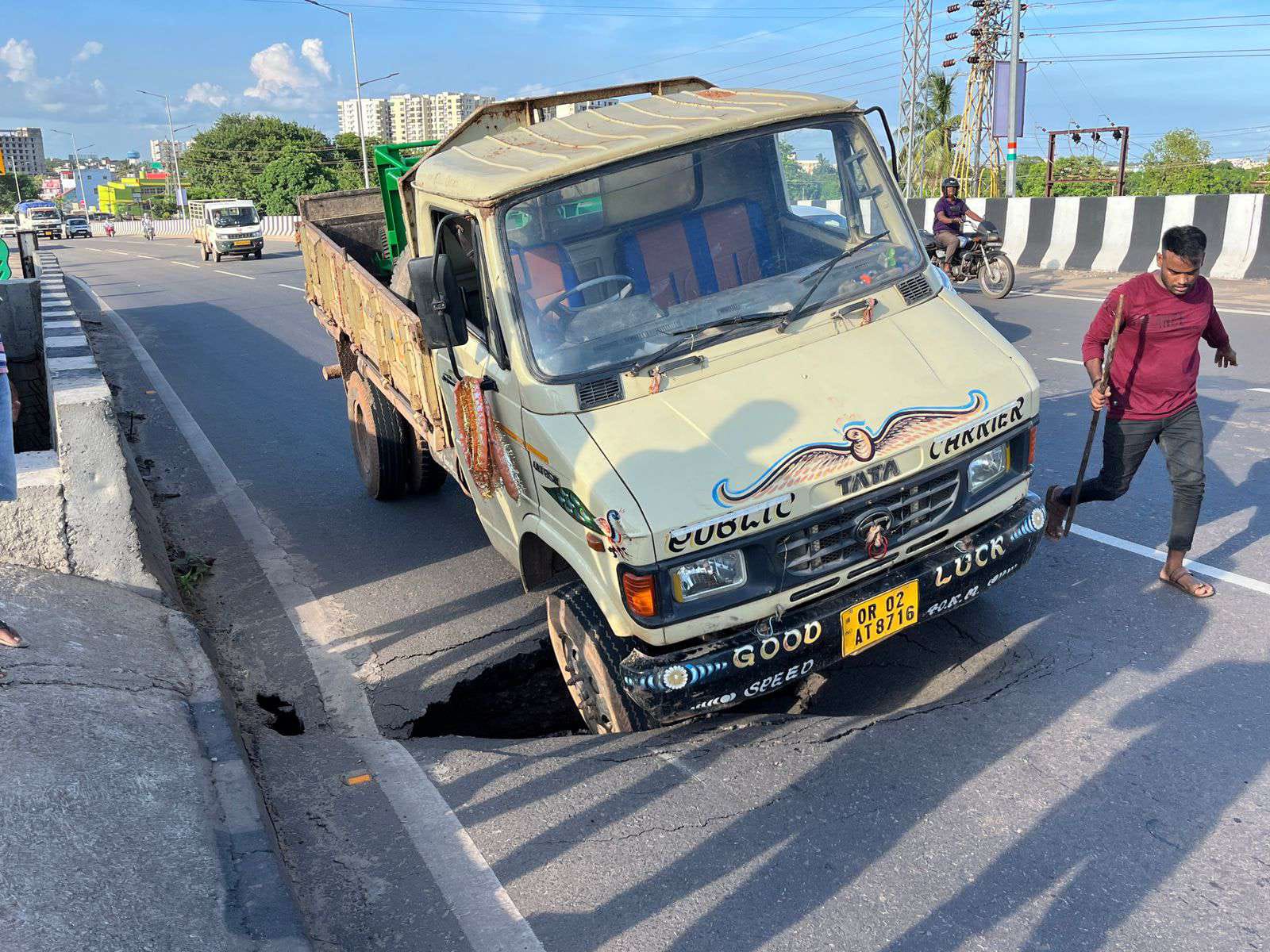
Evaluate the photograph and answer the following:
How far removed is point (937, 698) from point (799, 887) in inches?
57.2

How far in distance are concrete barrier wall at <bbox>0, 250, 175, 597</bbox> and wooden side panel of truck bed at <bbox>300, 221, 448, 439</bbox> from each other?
4.94 ft

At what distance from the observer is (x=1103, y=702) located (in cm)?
418

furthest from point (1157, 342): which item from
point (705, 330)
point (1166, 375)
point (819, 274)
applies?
point (705, 330)

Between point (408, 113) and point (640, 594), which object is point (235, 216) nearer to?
point (640, 594)

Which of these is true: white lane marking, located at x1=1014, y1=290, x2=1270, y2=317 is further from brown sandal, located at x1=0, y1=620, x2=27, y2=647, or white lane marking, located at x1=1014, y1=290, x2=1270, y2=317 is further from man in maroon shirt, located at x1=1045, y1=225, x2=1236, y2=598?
brown sandal, located at x1=0, y1=620, x2=27, y2=647

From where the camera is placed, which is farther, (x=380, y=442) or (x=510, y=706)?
(x=380, y=442)

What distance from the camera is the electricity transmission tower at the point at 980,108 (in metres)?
40.6

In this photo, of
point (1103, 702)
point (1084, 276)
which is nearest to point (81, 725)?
point (1103, 702)

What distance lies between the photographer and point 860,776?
12.4 ft

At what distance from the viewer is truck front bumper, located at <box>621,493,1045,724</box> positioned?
3.68 metres

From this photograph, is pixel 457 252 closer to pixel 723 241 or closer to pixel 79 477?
pixel 723 241

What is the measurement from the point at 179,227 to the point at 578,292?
8111cm

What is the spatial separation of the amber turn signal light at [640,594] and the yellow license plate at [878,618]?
0.74 m

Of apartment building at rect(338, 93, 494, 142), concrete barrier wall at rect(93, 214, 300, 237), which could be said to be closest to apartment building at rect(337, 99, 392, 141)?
apartment building at rect(338, 93, 494, 142)
